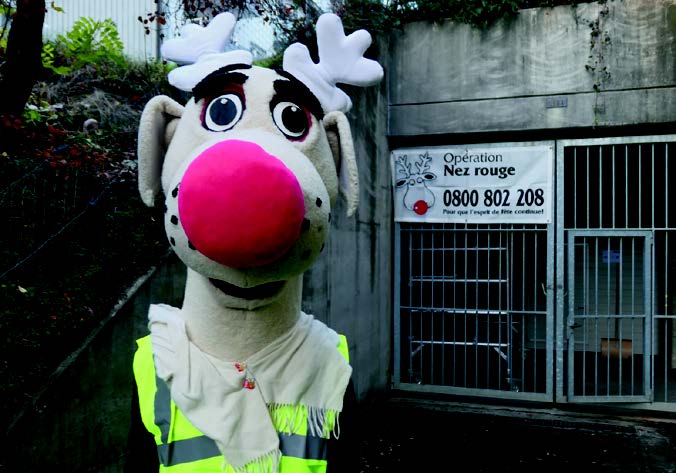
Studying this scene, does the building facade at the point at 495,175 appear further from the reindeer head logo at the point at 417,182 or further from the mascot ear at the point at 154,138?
the mascot ear at the point at 154,138

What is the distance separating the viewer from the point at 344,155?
1772 mm

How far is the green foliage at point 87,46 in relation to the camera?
559 centimetres

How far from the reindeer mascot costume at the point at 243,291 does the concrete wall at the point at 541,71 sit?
18.3 ft

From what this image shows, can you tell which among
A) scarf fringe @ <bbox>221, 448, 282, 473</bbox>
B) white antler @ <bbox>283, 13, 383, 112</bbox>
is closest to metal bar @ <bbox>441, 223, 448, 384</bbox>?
white antler @ <bbox>283, 13, 383, 112</bbox>

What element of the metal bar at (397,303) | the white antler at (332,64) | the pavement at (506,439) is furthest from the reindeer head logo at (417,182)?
the white antler at (332,64)

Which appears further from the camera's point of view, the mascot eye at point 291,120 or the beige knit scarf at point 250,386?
the mascot eye at point 291,120

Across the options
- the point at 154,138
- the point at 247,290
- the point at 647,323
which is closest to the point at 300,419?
the point at 247,290

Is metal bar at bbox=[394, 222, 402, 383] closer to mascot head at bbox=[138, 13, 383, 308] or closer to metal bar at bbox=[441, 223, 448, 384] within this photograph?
metal bar at bbox=[441, 223, 448, 384]

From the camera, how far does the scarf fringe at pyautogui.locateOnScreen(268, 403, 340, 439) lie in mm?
1537

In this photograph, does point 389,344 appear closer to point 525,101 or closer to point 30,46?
point 525,101

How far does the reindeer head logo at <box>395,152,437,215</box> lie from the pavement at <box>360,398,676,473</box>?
2.52 m

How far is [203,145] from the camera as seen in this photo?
4.78 feet

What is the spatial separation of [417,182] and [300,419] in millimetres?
5960

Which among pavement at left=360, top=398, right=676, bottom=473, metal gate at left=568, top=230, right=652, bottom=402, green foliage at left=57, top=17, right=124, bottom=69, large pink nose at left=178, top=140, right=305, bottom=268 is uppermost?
green foliage at left=57, top=17, right=124, bottom=69
